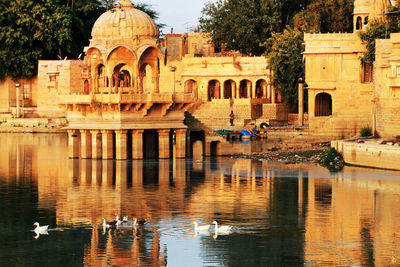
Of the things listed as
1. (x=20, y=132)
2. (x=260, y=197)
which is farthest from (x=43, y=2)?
(x=260, y=197)

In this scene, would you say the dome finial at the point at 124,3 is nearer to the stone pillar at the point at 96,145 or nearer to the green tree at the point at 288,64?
the stone pillar at the point at 96,145

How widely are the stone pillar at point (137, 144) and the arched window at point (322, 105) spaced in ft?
50.2

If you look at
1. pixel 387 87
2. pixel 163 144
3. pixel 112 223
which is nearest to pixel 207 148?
pixel 163 144

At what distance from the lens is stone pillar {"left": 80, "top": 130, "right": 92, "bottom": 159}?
49.0 meters

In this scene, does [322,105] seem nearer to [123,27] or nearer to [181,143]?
[181,143]

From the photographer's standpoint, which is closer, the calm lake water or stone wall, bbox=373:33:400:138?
the calm lake water

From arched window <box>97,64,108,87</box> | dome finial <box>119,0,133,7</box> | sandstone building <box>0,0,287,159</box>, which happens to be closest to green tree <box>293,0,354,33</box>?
arched window <box>97,64,108,87</box>

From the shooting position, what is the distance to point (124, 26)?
4944cm

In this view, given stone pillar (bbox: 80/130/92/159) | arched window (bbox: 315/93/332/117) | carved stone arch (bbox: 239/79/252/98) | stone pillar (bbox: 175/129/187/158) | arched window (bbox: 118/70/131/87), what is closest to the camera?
stone pillar (bbox: 80/130/92/159)

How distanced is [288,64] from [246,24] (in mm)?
14277

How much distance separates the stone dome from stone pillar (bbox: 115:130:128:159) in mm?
5176

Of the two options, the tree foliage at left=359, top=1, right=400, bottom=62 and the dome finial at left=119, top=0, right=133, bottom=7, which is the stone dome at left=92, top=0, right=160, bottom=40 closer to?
the dome finial at left=119, top=0, right=133, bottom=7

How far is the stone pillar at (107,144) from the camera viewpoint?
4775cm

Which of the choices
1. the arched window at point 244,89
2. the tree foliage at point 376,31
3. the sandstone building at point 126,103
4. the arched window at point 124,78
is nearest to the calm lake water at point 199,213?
the sandstone building at point 126,103
